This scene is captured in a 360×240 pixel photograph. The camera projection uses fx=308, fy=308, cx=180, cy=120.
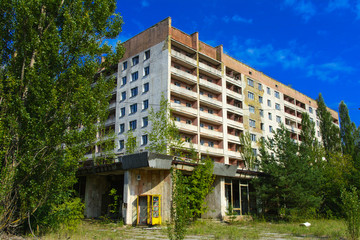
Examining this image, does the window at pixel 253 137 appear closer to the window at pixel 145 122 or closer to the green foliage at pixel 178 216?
the window at pixel 145 122

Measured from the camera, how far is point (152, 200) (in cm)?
2014

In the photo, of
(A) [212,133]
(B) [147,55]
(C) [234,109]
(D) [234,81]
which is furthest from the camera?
(D) [234,81]

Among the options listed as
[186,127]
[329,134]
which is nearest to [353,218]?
[186,127]

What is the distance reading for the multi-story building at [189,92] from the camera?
130ft

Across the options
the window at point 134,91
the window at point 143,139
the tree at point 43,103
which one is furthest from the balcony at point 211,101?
the tree at point 43,103

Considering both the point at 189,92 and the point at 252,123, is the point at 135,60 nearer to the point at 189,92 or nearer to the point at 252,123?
the point at 189,92

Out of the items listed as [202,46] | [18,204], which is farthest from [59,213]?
[202,46]

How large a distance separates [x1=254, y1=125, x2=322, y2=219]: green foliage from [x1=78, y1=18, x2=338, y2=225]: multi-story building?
12.8 m

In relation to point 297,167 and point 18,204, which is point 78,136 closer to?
point 18,204

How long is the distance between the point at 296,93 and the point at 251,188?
133 ft

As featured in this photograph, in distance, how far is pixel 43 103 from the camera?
13.3 meters

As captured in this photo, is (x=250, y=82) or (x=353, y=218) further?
(x=250, y=82)

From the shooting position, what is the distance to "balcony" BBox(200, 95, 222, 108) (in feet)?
140

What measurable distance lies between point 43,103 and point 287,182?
1799cm
